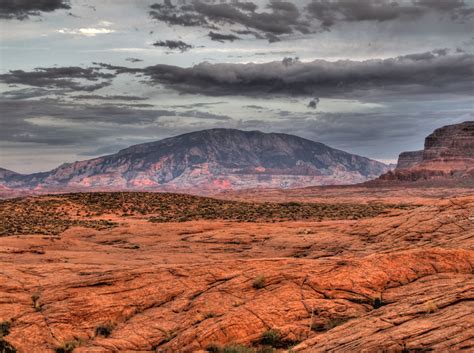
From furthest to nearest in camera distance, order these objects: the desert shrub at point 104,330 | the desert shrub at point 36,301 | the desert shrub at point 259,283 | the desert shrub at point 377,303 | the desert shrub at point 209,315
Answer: the desert shrub at point 36,301 < the desert shrub at point 259,283 < the desert shrub at point 104,330 < the desert shrub at point 209,315 < the desert shrub at point 377,303

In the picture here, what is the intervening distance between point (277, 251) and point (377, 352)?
23.3 m

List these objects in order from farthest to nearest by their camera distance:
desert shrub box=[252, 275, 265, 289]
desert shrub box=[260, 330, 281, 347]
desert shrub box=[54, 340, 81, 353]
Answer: desert shrub box=[252, 275, 265, 289]
desert shrub box=[54, 340, 81, 353]
desert shrub box=[260, 330, 281, 347]

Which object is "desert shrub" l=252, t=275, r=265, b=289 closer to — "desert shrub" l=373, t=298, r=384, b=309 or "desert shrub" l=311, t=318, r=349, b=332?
"desert shrub" l=311, t=318, r=349, b=332

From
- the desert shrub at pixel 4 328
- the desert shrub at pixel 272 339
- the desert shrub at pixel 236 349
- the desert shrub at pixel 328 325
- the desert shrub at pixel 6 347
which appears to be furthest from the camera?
the desert shrub at pixel 4 328

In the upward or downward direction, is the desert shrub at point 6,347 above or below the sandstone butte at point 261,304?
below

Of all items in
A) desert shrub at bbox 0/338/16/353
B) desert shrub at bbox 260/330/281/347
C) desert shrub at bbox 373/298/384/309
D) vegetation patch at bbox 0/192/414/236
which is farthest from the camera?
vegetation patch at bbox 0/192/414/236

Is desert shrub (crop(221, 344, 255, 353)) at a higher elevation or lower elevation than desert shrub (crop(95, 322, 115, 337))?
higher

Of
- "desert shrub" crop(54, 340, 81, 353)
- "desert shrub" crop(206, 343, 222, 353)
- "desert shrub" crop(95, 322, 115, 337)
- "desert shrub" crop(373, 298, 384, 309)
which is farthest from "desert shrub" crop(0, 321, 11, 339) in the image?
"desert shrub" crop(373, 298, 384, 309)

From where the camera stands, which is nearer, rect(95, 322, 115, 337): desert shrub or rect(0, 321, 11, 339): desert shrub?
rect(0, 321, 11, 339): desert shrub

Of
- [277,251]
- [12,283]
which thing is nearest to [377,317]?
[12,283]

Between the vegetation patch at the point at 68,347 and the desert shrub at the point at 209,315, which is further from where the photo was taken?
the desert shrub at the point at 209,315

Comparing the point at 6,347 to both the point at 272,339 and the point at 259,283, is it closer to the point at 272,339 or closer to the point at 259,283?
the point at 272,339

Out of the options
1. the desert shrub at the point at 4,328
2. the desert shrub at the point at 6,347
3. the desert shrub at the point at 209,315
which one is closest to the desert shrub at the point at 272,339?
the desert shrub at the point at 209,315

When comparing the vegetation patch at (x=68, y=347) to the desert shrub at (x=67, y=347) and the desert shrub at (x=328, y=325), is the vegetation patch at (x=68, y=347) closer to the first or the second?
the desert shrub at (x=67, y=347)
